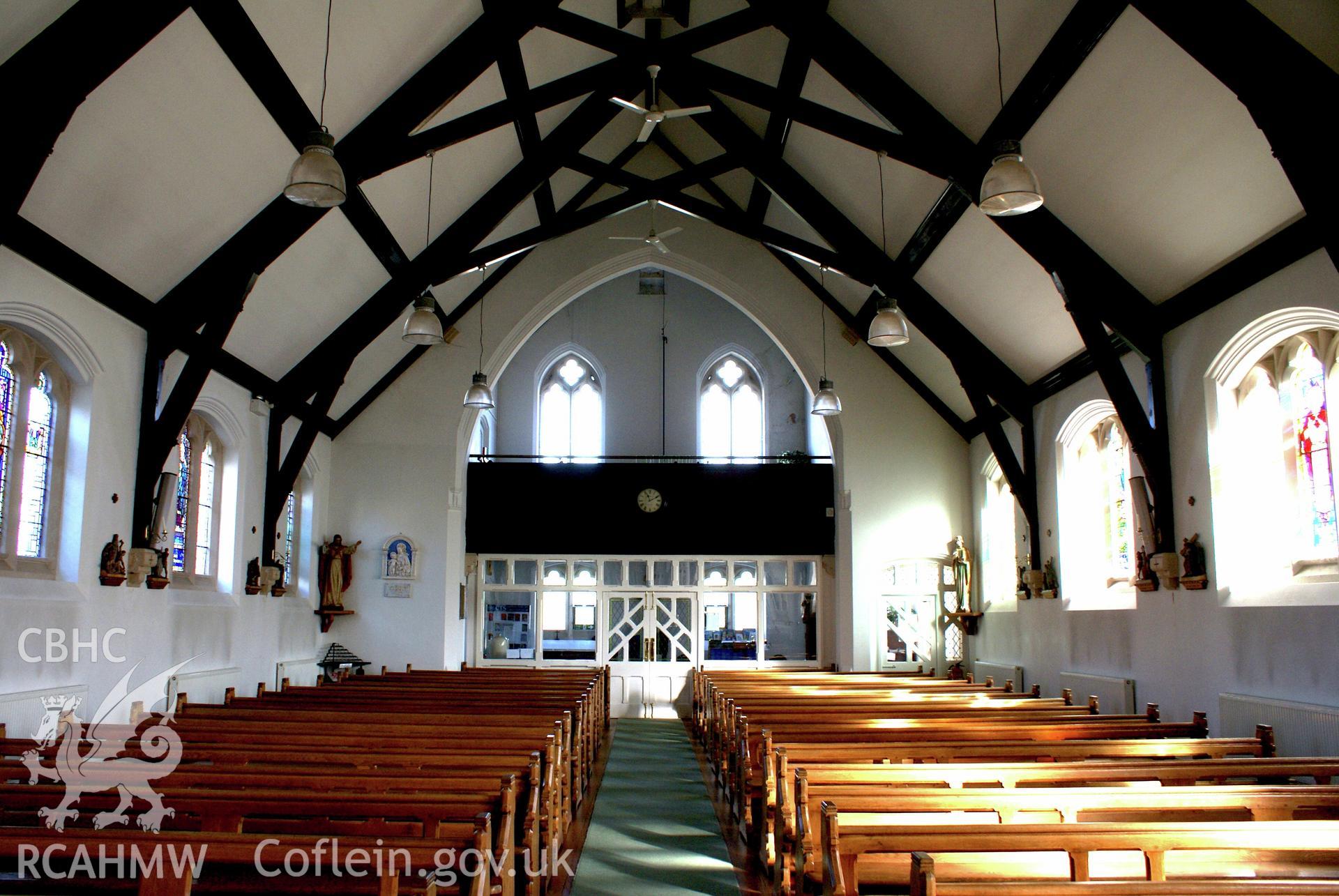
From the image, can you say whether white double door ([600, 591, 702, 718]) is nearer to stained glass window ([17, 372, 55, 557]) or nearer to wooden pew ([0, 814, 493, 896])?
stained glass window ([17, 372, 55, 557])

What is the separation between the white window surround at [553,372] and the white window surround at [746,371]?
1519 mm

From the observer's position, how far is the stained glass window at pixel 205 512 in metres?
9.63

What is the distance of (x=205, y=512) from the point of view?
9.81m

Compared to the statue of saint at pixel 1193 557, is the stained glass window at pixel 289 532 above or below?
above

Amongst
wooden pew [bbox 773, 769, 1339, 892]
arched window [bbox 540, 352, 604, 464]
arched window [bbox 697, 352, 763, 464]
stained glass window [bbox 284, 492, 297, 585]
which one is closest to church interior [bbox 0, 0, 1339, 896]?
wooden pew [bbox 773, 769, 1339, 892]

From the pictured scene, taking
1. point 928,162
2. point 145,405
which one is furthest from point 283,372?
point 928,162

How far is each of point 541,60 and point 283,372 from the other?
4.42 m

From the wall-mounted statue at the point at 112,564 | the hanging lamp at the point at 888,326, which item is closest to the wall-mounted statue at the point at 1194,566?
the hanging lamp at the point at 888,326

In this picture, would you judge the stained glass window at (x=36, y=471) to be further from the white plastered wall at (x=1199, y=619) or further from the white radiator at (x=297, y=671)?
the white plastered wall at (x=1199, y=619)

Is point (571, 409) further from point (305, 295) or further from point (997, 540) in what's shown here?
point (997, 540)

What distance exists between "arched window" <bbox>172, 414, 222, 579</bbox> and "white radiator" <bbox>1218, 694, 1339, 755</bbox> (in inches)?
354

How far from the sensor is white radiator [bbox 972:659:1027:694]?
442 inches

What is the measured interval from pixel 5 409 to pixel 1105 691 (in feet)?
31.1

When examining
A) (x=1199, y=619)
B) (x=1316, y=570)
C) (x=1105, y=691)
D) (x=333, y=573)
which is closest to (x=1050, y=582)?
(x=1105, y=691)
